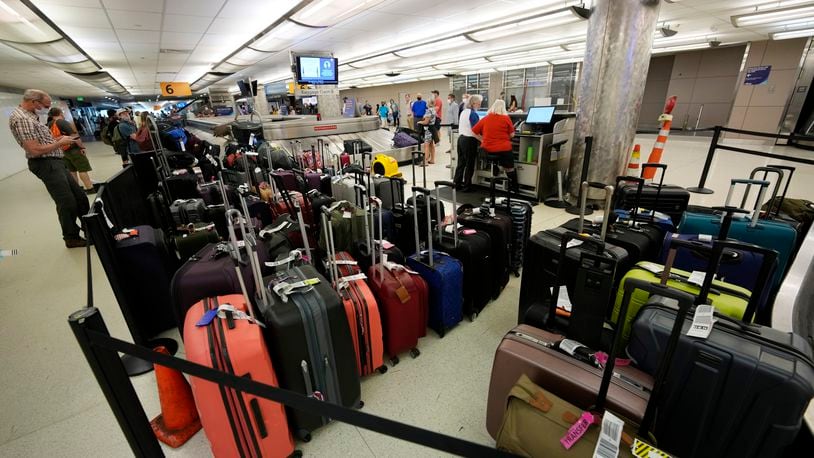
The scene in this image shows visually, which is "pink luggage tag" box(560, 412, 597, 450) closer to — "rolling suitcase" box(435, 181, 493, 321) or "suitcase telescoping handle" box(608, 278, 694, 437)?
"suitcase telescoping handle" box(608, 278, 694, 437)

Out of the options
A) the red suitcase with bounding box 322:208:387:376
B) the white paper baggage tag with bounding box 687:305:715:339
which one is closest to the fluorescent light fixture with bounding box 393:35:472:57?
the red suitcase with bounding box 322:208:387:376

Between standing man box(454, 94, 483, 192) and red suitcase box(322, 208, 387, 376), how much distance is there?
3.65 meters

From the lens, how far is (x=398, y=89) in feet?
75.6

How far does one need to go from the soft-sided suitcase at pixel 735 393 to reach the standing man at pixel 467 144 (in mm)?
4262

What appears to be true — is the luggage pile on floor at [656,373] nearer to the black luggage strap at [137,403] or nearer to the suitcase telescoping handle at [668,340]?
the suitcase telescoping handle at [668,340]

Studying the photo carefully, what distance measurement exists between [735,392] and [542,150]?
4.32m

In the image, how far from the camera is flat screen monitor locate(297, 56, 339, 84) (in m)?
8.18

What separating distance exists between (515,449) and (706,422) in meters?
0.68

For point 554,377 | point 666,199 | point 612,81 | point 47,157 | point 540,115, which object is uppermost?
point 612,81

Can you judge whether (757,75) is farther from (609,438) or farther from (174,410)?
(174,410)

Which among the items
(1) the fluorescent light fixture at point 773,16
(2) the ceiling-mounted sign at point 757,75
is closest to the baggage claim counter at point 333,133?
(1) the fluorescent light fixture at point 773,16

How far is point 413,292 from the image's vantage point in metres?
2.01

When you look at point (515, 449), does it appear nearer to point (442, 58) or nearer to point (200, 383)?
point (200, 383)

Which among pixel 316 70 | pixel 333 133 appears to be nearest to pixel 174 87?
pixel 316 70
